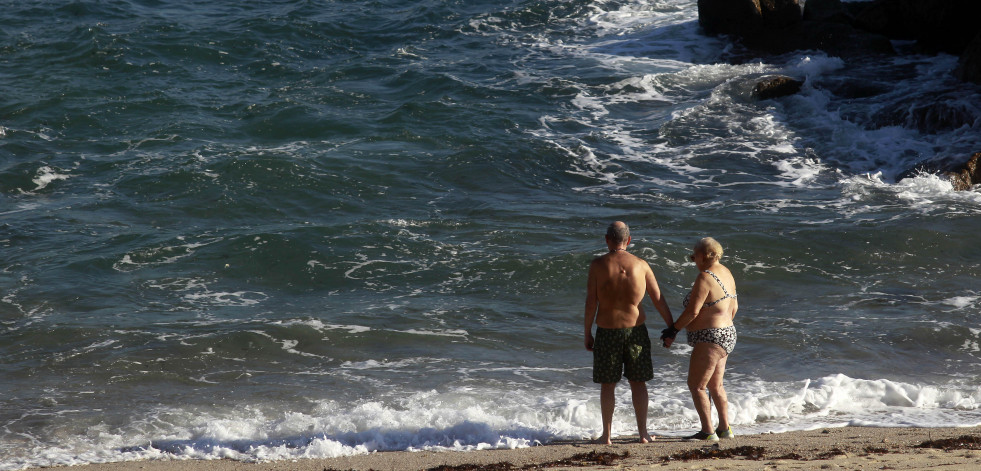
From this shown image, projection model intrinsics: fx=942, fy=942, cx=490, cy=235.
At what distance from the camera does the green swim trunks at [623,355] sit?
244 inches

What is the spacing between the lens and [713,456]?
5777 mm

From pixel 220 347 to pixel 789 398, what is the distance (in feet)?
16.2

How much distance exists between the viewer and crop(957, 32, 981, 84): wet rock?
646 inches

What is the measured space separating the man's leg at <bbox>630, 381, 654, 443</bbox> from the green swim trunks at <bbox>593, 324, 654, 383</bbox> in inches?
3.5

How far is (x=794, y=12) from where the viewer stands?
20391 millimetres

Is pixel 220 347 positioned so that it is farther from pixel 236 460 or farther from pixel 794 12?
pixel 794 12

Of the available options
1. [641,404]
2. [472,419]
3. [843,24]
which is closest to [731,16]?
[843,24]

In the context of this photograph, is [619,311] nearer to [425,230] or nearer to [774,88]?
[425,230]

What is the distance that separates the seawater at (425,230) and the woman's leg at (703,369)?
0.78 metres

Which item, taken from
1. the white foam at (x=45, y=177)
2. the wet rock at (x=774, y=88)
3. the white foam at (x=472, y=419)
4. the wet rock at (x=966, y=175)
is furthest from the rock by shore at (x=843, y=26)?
the white foam at (x=45, y=177)

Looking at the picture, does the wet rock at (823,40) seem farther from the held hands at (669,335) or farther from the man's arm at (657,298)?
the held hands at (669,335)

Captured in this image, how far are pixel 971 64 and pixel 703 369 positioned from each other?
43.1ft

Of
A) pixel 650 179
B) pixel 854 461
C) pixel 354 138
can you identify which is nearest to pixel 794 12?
pixel 650 179

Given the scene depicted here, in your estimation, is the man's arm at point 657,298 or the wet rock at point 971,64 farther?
the wet rock at point 971,64
